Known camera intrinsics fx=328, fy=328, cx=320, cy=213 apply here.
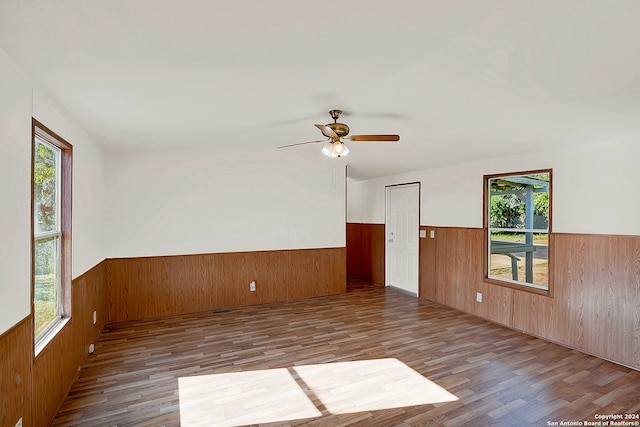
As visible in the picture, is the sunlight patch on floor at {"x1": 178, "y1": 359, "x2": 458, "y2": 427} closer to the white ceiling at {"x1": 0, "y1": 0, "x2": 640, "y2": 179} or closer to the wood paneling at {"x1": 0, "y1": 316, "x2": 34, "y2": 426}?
the wood paneling at {"x1": 0, "y1": 316, "x2": 34, "y2": 426}

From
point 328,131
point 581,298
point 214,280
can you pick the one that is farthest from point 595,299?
point 214,280

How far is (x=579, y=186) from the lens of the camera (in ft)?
11.3

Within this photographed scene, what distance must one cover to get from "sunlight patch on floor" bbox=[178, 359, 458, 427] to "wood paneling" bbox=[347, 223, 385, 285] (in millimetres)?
3574

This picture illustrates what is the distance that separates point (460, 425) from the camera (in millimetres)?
2197

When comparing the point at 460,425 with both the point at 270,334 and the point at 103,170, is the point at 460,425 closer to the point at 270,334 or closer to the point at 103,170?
the point at 270,334

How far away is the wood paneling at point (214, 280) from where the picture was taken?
435 centimetres

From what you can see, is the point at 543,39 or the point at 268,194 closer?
the point at 543,39

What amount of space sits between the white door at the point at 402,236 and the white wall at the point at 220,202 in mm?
1144

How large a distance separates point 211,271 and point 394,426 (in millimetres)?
3367

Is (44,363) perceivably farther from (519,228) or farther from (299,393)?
(519,228)

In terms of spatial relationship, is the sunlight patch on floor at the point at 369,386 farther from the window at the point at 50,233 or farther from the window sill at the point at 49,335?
the window at the point at 50,233

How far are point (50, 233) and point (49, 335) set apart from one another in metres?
0.72

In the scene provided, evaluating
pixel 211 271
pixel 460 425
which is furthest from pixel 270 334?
pixel 460 425

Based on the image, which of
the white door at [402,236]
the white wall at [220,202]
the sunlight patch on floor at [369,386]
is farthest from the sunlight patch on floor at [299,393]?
the white door at [402,236]
